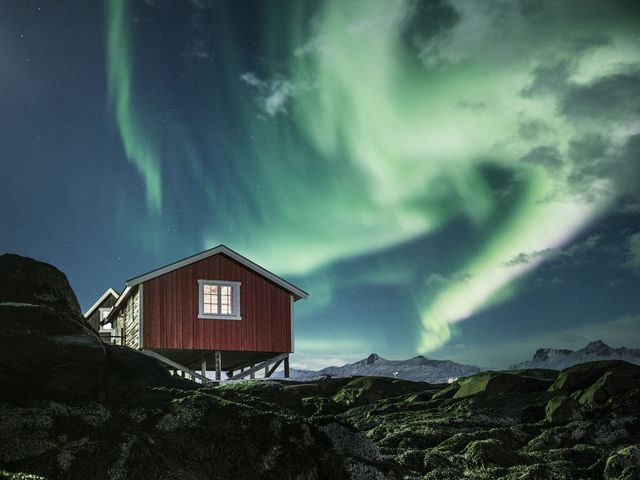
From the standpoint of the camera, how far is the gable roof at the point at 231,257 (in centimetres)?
2947

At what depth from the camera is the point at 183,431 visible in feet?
35.6

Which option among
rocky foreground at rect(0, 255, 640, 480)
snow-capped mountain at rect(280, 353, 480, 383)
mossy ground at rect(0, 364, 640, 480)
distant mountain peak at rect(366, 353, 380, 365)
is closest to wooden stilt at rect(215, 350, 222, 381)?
mossy ground at rect(0, 364, 640, 480)

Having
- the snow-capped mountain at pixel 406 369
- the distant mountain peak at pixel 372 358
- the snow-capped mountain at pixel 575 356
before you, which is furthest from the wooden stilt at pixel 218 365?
the snow-capped mountain at pixel 575 356

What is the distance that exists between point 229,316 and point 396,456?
16.0 metres

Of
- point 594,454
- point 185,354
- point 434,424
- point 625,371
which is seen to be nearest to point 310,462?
point 594,454

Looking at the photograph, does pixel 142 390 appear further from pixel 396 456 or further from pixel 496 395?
pixel 496 395

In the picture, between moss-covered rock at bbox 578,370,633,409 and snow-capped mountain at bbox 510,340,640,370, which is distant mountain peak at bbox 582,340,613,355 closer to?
snow-capped mountain at bbox 510,340,640,370

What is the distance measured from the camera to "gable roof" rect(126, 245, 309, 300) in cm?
2947

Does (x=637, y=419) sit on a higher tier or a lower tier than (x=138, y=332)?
lower

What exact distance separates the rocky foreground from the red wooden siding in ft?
39.5

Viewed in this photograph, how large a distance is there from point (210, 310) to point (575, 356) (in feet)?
482

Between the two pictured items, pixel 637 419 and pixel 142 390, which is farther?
pixel 637 419

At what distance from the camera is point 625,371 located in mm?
21875

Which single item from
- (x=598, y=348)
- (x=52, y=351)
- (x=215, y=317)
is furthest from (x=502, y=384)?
(x=598, y=348)
